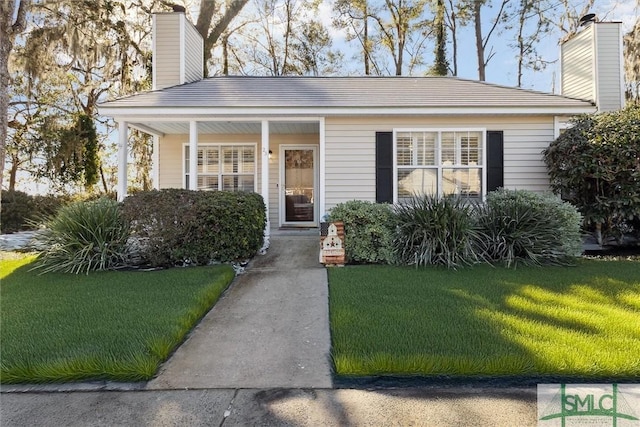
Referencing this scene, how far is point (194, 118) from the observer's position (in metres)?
7.84

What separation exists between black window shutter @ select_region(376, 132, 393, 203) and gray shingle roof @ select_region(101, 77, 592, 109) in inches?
28.0

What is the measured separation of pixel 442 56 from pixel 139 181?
1597 cm

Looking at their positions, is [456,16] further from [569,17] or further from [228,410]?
[228,410]

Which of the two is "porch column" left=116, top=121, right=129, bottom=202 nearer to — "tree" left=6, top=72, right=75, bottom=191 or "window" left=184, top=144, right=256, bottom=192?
"window" left=184, top=144, right=256, bottom=192

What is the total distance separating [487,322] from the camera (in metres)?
3.61

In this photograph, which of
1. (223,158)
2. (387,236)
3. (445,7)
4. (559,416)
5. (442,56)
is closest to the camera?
(559,416)

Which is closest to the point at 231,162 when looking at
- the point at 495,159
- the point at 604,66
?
the point at 495,159

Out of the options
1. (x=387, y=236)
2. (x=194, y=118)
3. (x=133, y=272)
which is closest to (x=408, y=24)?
(x=194, y=118)

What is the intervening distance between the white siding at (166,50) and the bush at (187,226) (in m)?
4.84

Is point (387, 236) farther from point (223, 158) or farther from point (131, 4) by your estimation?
point (131, 4)

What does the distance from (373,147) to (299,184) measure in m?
2.64

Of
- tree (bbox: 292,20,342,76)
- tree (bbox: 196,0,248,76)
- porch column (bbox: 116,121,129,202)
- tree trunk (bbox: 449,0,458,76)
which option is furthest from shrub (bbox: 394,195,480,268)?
tree trunk (bbox: 449,0,458,76)

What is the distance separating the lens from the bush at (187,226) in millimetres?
5996

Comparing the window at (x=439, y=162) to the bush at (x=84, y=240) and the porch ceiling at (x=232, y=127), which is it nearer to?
the porch ceiling at (x=232, y=127)
